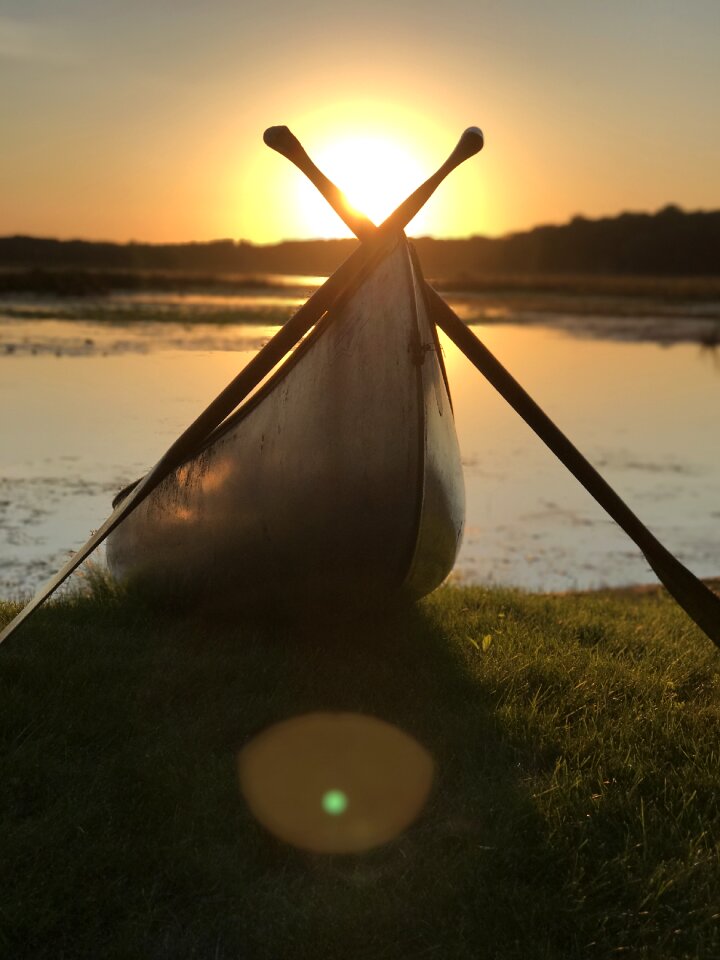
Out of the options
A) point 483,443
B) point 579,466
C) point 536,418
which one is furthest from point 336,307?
point 483,443

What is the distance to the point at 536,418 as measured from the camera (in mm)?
4238

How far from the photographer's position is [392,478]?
402 cm

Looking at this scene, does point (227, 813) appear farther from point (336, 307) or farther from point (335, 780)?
point (336, 307)

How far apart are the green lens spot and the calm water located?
2.50 metres

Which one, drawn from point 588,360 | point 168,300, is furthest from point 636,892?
point 168,300

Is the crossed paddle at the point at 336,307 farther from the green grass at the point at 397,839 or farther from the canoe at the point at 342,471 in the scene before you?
the green grass at the point at 397,839

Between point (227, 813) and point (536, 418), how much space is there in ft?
6.99

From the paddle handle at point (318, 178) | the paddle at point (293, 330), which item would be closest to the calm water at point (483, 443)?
the paddle at point (293, 330)

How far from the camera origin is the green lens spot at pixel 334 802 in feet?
11.1

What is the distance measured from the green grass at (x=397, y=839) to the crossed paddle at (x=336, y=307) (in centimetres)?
47

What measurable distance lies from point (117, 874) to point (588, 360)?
23.8 meters

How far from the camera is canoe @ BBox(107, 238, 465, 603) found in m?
3.93

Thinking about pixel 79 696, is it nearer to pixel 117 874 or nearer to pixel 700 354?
pixel 117 874

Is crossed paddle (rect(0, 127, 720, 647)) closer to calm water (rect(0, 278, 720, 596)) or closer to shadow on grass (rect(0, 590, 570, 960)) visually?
shadow on grass (rect(0, 590, 570, 960))
